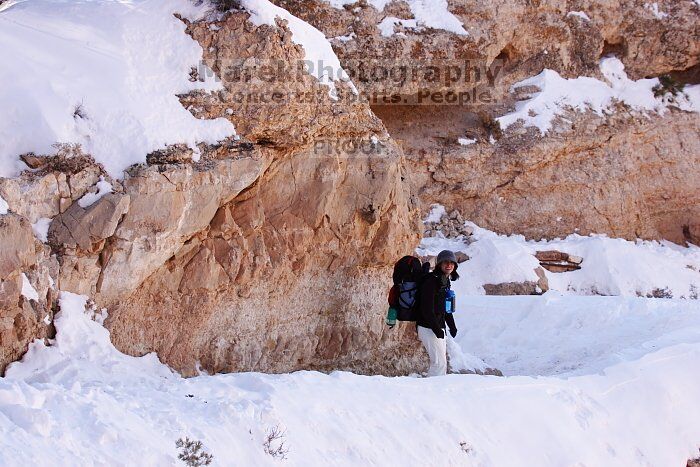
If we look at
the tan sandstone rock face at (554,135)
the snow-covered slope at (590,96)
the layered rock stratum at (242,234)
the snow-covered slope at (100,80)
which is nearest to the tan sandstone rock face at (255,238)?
the layered rock stratum at (242,234)

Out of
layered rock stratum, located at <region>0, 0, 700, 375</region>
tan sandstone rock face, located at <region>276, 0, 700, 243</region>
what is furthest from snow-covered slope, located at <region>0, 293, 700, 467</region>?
tan sandstone rock face, located at <region>276, 0, 700, 243</region>

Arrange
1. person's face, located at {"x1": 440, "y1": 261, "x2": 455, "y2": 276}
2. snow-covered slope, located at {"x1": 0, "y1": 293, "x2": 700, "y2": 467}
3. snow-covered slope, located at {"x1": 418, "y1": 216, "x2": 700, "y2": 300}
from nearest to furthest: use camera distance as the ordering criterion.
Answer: snow-covered slope, located at {"x1": 0, "y1": 293, "x2": 700, "y2": 467}, person's face, located at {"x1": 440, "y1": 261, "x2": 455, "y2": 276}, snow-covered slope, located at {"x1": 418, "y1": 216, "x2": 700, "y2": 300}

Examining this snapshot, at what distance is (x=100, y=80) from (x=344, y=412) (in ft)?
11.1

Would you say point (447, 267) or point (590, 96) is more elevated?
point (447, 267)

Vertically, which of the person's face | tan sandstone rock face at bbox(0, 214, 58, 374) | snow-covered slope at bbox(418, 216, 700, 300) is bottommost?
snow-covered slope at bbox(418, 216, 700, 300)

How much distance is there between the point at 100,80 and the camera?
7203mm

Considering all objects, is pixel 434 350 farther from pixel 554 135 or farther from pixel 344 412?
pixel 554 135

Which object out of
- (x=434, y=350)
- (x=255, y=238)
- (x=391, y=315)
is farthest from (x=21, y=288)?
(x=434, y=350)

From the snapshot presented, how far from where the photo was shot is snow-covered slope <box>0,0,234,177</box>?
671 centimetres

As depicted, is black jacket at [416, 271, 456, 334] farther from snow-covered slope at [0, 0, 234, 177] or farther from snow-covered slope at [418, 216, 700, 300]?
snow-covered slope at [418, 216, 700, 300]

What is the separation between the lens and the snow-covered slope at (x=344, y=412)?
16.1 ft

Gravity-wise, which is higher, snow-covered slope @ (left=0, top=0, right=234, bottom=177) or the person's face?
snow-covered slope @ (left=0, top=0, right=234, bottom=177)

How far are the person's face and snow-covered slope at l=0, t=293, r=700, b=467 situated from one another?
3.43ft

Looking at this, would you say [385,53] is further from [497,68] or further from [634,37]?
[634,37]
